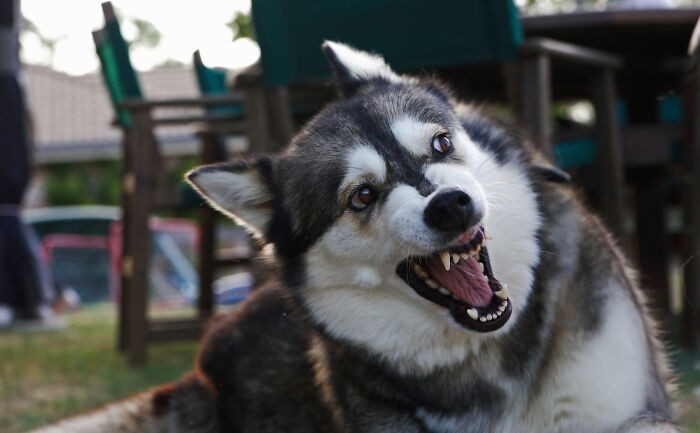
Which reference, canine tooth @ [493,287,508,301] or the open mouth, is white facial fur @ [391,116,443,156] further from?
canine tooth @ [493,287,508,301]

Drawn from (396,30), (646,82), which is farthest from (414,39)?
(646,82)

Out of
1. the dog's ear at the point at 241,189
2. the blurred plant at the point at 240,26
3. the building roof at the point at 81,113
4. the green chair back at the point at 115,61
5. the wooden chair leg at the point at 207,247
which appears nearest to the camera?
the dog's ear at the point at 241,189

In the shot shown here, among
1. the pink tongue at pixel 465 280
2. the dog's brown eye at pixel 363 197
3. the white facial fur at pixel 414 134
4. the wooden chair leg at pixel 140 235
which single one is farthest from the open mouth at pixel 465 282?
the wooden chair leg at pixel 140 235

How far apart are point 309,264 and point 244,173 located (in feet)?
1.25

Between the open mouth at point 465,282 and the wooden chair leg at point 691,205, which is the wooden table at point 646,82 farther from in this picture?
the open mouth at point 465,282

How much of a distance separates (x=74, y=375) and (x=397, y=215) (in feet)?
11.2

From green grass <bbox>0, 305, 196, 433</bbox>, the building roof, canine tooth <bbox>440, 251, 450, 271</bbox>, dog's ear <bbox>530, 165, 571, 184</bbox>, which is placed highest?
dog's ear <bbox>530, 165, 571, 184</bbox>

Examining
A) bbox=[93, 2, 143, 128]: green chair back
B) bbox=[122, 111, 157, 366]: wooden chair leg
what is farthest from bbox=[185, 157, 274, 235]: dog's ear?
bbox=[93, 2, 143, 128]: green chair back

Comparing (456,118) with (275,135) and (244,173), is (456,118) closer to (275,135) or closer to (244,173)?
(244,173)

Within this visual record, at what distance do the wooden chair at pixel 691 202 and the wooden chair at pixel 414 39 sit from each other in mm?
653

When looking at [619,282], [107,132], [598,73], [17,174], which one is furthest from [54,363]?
[107,132]

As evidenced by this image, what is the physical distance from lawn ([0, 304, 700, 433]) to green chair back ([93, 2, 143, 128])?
1587 millimetres

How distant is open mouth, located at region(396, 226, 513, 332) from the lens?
2.56 metres

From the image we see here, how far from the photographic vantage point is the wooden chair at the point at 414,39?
3809mm
